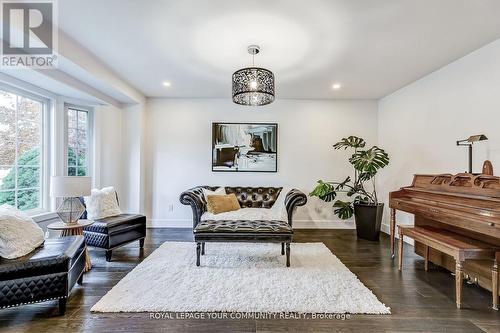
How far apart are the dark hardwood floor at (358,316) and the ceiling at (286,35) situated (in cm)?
262

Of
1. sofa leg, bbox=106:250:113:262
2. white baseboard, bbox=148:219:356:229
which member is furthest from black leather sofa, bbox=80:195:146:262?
white baseboard, bbox=148:219:356:229

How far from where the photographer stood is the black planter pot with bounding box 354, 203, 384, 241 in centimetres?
437

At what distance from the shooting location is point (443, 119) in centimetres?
358

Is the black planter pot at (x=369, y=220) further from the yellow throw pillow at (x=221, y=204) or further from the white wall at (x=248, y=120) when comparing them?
the yellow throw pillow at (x=221, y=204)

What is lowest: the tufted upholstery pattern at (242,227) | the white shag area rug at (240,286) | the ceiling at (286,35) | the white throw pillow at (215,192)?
the white shag area rug at (240,286)

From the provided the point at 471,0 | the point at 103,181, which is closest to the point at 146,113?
the point at 103,181

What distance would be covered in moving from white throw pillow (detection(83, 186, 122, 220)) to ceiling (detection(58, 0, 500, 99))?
1828mm

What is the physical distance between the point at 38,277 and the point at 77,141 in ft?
9.56

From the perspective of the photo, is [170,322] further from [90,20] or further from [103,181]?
[103,181]

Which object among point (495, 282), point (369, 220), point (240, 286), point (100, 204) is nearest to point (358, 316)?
point (240, 286)

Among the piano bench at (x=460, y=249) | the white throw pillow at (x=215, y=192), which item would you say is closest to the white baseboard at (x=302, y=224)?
the white throw pillow at (x=215, y=192)

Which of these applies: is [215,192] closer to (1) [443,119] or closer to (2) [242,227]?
(2) [242,227]

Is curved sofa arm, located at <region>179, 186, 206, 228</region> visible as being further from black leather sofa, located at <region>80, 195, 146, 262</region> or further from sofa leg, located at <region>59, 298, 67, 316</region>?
sofa leg, located at <region>59, 298, 67, 316</region>

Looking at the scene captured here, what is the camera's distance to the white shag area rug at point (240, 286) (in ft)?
7.30
